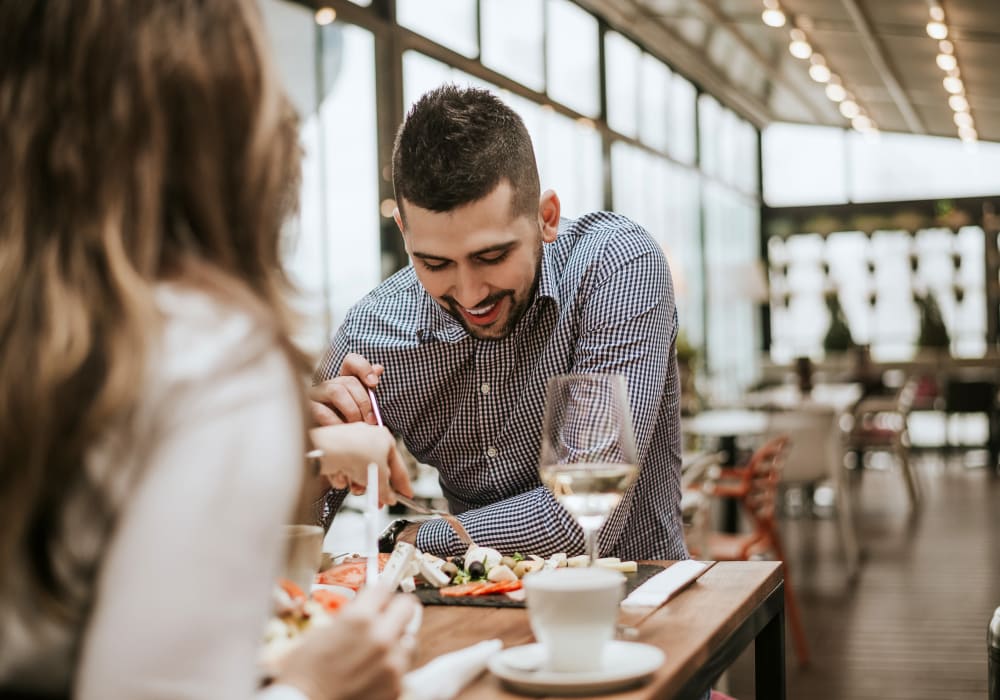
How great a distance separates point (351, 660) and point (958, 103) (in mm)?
13202

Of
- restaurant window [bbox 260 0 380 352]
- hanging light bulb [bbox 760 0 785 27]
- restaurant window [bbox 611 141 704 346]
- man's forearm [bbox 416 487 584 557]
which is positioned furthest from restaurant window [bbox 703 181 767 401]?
man's forearm [bbox 416 487 584 557]

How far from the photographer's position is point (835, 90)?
13.0m

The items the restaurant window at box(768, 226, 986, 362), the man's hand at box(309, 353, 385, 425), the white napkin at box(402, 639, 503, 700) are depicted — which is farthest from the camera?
the restaurant window at box(768, 226, 986, 362)

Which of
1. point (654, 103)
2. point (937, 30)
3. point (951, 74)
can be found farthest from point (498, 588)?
point (951, 74)

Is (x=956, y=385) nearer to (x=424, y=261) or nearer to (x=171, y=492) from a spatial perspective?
(x=424, y=261)

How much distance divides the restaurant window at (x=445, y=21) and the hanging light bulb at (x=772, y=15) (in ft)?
11.4

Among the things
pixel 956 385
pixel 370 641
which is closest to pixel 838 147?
pixel 956 385

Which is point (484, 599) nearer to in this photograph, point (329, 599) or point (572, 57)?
point (329, 599)

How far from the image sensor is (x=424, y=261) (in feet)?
5.72

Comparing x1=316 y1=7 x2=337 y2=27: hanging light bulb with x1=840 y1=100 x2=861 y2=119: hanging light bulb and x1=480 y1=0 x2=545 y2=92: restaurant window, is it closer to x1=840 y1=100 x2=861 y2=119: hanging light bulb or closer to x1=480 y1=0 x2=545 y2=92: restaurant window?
x1=480 y1=0 x2=545 y2=92: restaurant window

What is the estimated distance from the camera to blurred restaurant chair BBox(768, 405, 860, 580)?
21.0 feet

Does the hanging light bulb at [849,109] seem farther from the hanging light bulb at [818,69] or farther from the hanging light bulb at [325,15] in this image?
the hanging light bulb at [325,15]

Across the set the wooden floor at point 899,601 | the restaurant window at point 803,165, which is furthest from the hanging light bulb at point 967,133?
the wooden floor at point 899,601

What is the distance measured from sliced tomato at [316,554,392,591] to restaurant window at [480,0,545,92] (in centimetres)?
664
